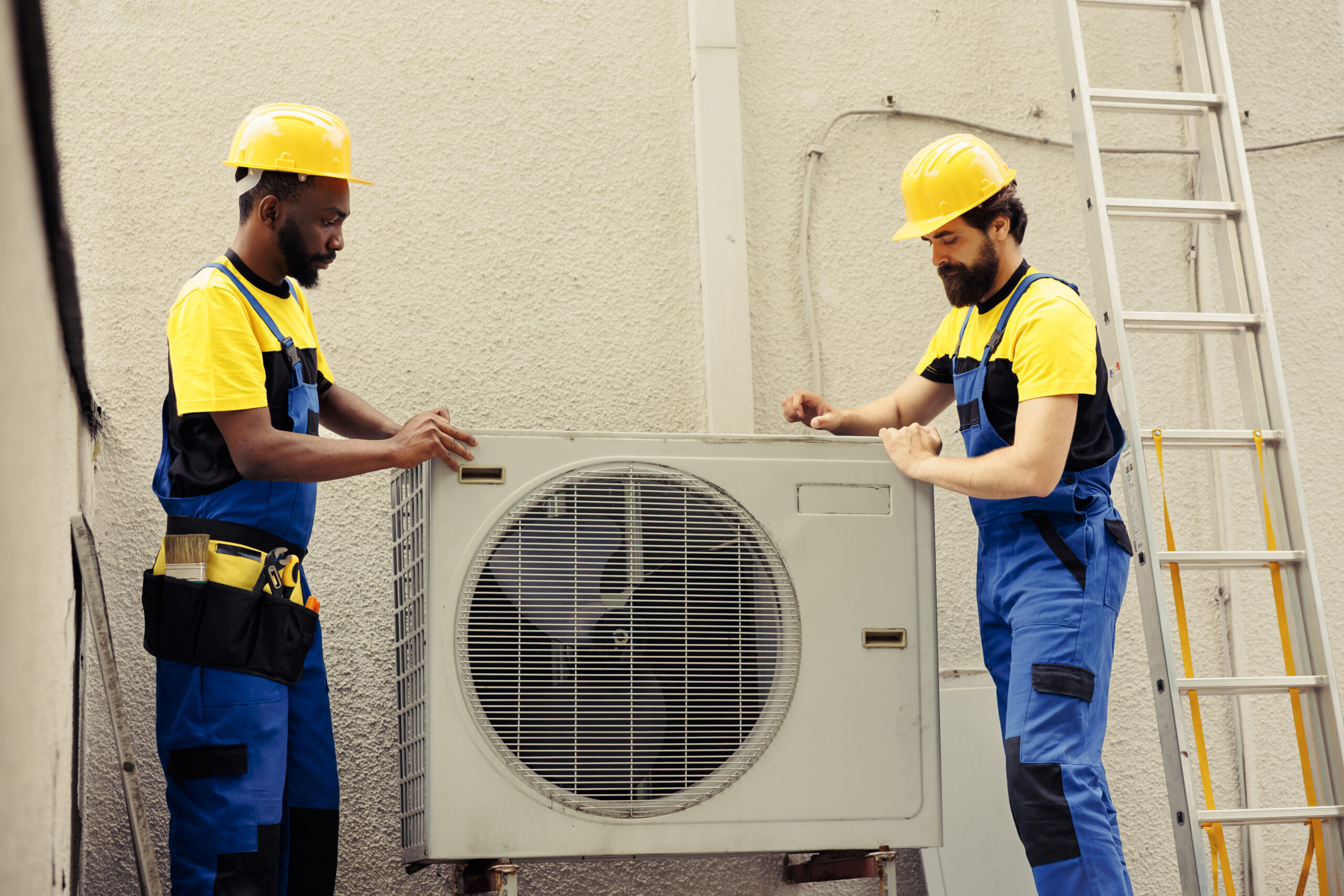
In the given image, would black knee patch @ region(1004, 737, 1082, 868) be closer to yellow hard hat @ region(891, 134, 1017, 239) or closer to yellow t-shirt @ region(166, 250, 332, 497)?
yellow hard hat @ region(891, 134, 1017, 239)

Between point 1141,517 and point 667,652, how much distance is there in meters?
0.98

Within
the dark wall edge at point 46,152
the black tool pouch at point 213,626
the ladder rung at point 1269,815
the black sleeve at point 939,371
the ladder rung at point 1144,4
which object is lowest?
the ladder rung at point 1269,815

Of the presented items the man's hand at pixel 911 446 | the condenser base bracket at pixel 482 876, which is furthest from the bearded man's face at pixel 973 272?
the condenser base bracket at pixel 482 876

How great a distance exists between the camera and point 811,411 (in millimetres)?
2471

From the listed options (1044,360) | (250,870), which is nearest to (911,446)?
(1044,360)

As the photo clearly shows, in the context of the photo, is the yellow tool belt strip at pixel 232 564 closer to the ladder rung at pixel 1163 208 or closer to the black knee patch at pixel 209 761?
the black knee patch at pixel 209 761

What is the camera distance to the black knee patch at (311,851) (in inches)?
Answer: 81.3

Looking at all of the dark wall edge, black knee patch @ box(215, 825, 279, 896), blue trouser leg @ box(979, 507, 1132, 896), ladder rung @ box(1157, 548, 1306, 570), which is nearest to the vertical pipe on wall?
blue trouser leg @ box(979, 507, 1132, 896)

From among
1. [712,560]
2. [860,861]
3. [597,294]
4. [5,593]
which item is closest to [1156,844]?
[860,861]

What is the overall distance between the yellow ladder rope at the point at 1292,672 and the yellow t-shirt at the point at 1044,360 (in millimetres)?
390

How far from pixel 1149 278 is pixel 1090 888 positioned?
1.71 meters

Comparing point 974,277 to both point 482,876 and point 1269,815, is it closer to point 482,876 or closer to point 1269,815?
point 1269,815

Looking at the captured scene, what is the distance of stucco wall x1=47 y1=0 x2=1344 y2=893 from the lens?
2.55 meters

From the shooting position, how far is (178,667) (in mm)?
1848
